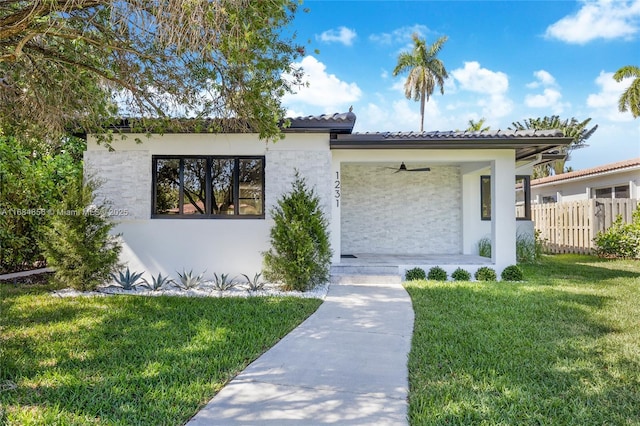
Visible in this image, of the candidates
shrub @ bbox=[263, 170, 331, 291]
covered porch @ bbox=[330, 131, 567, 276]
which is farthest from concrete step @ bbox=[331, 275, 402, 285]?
covered porch @ bbox=[330, 131, 567, 276]

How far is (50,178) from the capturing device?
11.2 m

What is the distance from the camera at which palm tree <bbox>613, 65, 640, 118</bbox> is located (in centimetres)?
1955

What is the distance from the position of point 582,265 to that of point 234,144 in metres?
13.3

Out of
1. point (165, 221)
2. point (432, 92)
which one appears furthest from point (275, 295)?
point (432, 92)

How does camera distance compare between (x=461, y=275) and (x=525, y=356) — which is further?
(x=461, y=275)

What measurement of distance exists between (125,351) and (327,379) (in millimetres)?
2848

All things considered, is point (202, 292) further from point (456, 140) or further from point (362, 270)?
point (456, 140)

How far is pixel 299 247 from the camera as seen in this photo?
8656 mm

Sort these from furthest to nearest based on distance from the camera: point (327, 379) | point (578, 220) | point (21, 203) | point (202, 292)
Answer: point (578, 220)
point (21, 203)
point (202, 292)
point (327, 379)

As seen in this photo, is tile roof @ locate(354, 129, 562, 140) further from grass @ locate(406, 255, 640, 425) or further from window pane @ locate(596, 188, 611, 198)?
window pane @ locate(596, 188, 611, 198)

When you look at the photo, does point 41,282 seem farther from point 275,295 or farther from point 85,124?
point 275,295

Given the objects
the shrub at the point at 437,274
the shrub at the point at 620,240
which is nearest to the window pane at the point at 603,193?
the shrub at the point at 620,240

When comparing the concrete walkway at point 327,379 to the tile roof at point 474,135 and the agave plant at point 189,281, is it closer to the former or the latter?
the agave plant at point 189,281

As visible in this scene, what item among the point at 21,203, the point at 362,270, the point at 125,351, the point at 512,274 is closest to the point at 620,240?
the point at 512,274
